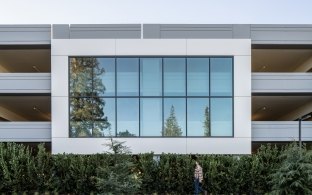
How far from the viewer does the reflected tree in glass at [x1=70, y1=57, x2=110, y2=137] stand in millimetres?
25141

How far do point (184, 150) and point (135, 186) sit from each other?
619 cm

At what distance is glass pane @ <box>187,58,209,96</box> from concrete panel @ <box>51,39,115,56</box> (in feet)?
15.7

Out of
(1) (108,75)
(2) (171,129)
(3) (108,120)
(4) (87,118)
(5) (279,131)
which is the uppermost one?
(1) (108,75)

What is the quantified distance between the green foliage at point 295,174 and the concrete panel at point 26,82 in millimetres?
14505

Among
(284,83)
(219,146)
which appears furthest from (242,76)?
(219,146)

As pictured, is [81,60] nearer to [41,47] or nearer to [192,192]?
[41,47]

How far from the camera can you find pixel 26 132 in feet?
84.7

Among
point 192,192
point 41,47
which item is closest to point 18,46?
point 41,47

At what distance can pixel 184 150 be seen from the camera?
2483 centimetres

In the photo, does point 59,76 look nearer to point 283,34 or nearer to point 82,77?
point 82,77

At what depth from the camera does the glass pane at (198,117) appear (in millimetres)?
25062

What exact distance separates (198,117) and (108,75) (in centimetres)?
596

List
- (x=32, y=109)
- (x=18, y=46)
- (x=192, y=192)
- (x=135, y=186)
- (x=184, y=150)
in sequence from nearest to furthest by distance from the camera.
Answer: (x=135, y=186) → (x=192, y=192) → (x=184, y=150) → (x=18, y=46) → (x=32, y=109)

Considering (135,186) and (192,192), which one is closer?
(135,186)
